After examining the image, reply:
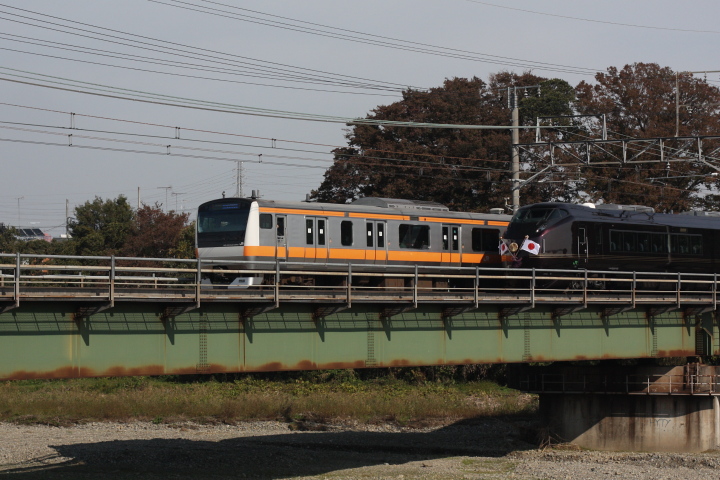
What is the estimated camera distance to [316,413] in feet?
162

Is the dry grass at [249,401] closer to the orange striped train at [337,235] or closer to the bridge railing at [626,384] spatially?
the bridge railing at [626,384]

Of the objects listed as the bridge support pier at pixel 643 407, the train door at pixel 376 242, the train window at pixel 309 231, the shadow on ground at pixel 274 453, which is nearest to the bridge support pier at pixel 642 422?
the bridge support pier at pixel 643 407

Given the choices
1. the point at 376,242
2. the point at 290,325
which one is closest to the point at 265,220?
the point at 376,242

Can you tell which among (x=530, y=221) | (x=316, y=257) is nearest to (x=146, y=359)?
(x=316, y=257)

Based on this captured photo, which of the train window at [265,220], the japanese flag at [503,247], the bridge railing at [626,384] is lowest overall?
the bridge railing at [626,384]

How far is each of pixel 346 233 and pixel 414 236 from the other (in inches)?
138

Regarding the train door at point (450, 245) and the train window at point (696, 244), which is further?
the train window at point (696, 244)

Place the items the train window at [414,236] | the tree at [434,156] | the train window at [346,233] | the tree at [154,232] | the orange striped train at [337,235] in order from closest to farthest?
the orange striped train at [337,235] < the train window at [346,233] < the train window at [414,236] < the tree at [434,156] < the tree at [154,232]

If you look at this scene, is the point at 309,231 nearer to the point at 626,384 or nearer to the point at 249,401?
the point at 626,384

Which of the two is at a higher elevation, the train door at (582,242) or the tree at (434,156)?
the tree at (434,156)

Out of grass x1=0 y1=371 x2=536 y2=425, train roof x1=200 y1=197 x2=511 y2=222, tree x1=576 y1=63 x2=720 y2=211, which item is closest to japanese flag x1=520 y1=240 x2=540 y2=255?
train roof x1=200 y1=197 x2=511 y2=222

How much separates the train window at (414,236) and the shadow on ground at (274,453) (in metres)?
8.96

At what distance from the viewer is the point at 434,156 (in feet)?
209

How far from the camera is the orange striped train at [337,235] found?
31.6 meters
